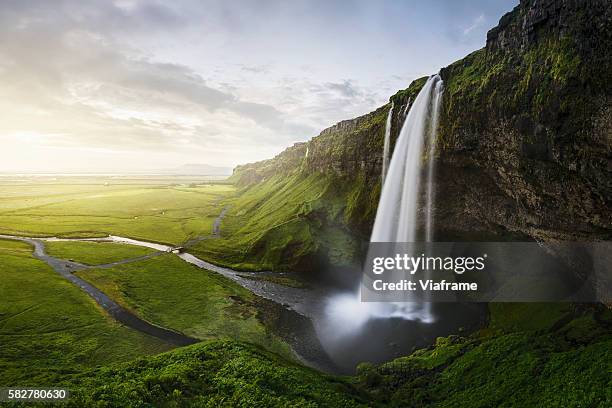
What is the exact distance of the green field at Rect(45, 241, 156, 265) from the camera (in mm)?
77312

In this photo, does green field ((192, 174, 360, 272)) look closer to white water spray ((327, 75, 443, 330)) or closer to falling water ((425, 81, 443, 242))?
white water spray ((327, 75, 443, 330))

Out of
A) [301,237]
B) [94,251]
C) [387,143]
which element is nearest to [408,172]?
[387,143]

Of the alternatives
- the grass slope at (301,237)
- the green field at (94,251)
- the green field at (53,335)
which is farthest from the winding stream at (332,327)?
the green field at (94,251)

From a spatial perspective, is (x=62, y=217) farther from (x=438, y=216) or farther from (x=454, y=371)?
(x=454, y=371)

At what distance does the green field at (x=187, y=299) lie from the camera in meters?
44.9

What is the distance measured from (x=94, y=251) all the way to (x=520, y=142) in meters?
90.7

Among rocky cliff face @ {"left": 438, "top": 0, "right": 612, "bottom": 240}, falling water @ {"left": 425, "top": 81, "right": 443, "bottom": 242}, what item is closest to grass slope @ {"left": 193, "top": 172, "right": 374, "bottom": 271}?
falling water @ {"left": 425, "top": 81, "right": 443, "bottom": 242}

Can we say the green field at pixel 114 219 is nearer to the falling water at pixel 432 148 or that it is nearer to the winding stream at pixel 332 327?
the winding stream at pixel 332 327

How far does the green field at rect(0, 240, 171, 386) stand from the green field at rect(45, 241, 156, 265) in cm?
1599

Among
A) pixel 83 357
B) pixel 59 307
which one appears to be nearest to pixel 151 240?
pixel 59 307

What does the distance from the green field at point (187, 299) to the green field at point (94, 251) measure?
8.07m

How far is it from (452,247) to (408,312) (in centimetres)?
1745

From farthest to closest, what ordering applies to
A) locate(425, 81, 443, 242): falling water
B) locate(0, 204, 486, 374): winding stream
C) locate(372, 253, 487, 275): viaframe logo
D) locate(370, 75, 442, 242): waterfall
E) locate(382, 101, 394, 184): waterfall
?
1. locate(382, 101, 394, 184): waterfall
2. locate(372, 253, 487, 275): viaframe logo
3. locate(370, 75, 442, 242): waterfall
4. locate(425, 81, 443, 242): falling water
5. locate(0, 204, 486, 374): winding stream

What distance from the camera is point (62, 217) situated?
134 m
